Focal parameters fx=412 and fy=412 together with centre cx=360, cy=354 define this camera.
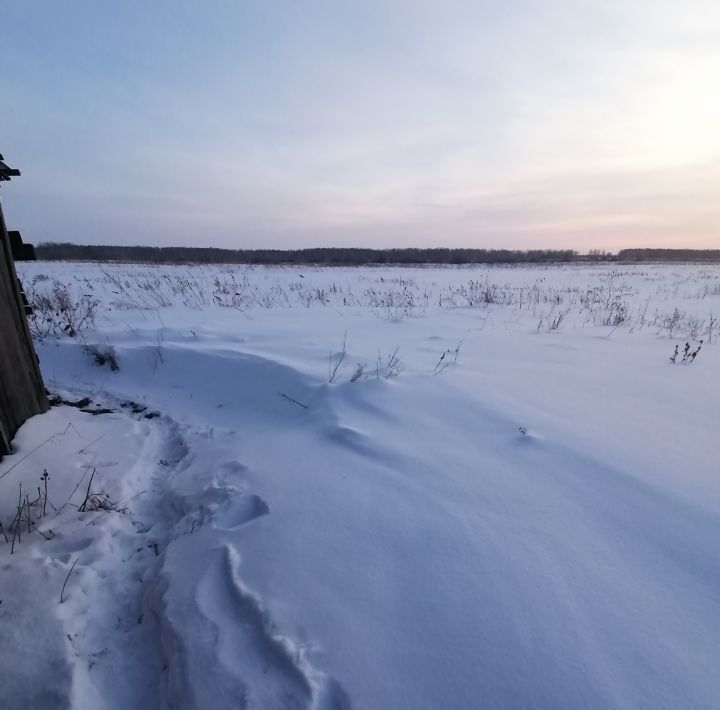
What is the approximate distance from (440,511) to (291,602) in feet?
2.44

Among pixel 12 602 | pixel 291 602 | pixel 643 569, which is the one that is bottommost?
pixel 12 602

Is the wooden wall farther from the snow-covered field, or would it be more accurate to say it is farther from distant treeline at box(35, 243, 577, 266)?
distant treeline at box(35, 243, 577, 266)

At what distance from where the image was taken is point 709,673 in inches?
44.8

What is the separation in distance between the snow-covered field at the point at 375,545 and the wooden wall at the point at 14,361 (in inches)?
5.5

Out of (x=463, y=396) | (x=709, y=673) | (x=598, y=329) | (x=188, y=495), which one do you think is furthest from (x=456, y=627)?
(x=598, y=329)

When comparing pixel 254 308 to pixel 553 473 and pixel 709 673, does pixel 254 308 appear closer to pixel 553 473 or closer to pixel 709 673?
pixel 553 473

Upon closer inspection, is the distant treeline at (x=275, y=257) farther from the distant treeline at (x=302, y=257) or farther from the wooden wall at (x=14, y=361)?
the wooden wall at (x=14, y=361)

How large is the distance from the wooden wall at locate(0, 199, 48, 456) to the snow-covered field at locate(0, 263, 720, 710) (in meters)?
0.14

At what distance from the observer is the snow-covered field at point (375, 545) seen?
122 centimetres

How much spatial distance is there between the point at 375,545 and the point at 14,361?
2.99 meters

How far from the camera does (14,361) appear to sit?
118 inches

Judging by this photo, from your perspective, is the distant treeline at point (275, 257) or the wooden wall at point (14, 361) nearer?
the wooden wall at point (14, 361)

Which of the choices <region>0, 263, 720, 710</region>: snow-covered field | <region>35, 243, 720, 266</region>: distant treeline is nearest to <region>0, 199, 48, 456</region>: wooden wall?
<region>0, 263, 720, 710</region>: snow-covered field

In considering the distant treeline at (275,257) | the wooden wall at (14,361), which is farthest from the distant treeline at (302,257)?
the wooden wall at (14,361)
